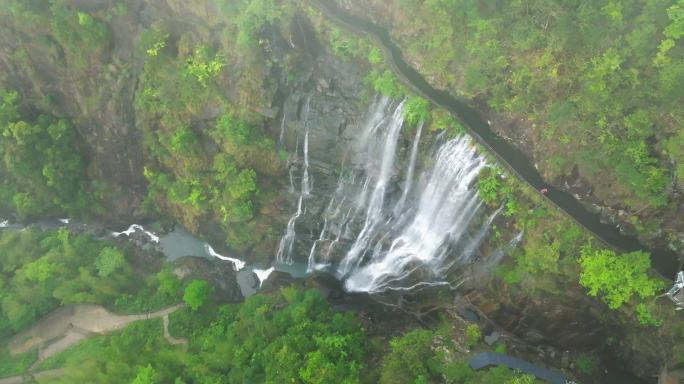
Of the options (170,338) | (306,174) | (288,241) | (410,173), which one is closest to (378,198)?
(410,173)

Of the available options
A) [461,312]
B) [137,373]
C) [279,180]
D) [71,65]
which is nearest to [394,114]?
[279,180]

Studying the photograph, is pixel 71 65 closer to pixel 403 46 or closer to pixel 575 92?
pixel 403 46

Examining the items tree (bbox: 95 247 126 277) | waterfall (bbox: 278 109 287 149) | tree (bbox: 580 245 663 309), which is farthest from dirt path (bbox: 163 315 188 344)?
tree (bbox: 580 245 663 309)

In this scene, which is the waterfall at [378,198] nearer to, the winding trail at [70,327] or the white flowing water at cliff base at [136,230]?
the winding trail at [70,327]

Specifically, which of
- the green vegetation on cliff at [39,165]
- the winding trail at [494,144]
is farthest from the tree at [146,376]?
the winding trail at [494,144]

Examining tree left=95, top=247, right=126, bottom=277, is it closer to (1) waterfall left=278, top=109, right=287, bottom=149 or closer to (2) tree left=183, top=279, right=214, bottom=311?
(2) tree left=183, top=279, right=214, bottom=311

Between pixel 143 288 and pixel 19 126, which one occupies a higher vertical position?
pixel 19 126

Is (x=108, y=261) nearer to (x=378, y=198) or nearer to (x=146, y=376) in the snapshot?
(x=146, y=376)
